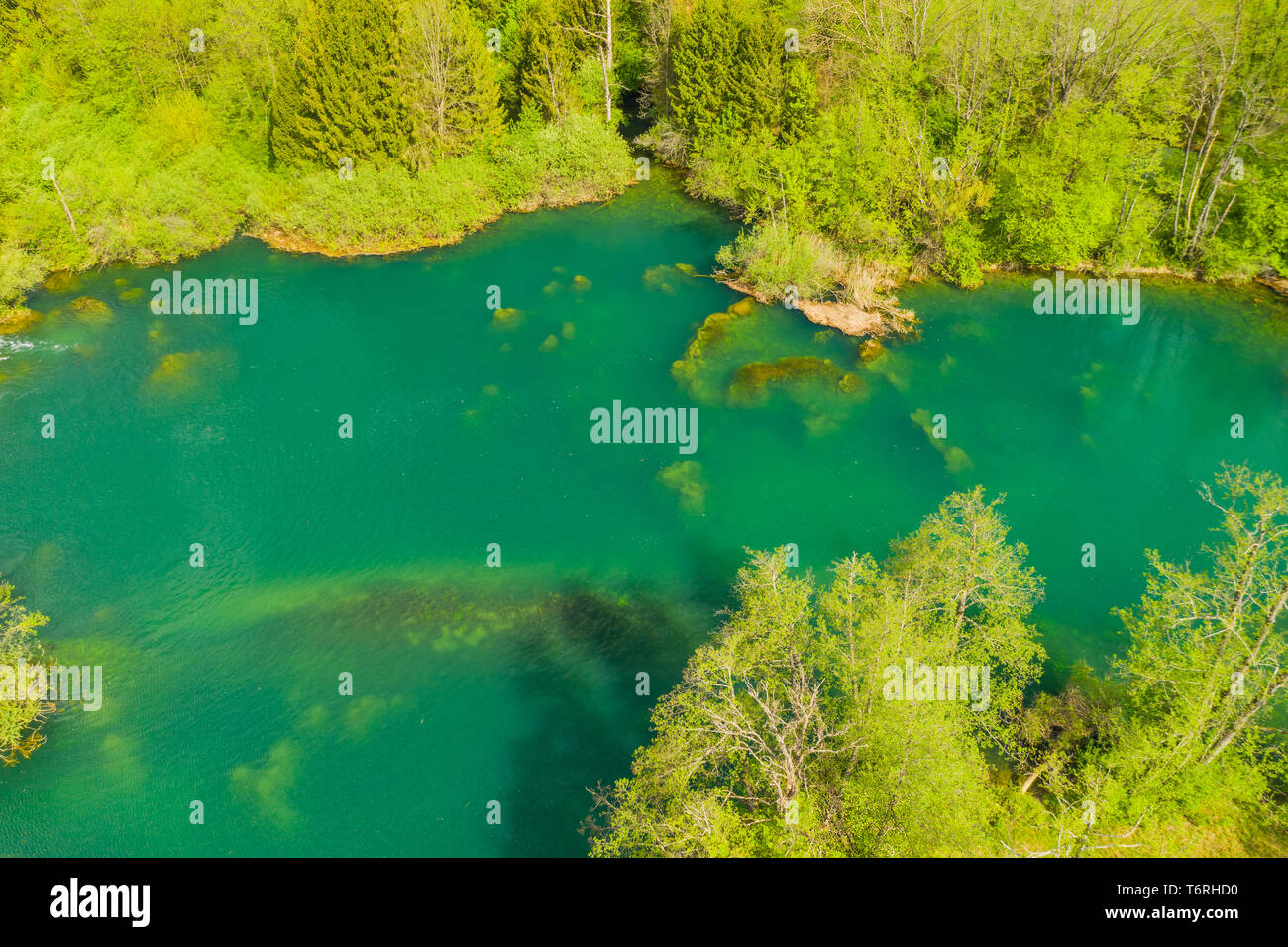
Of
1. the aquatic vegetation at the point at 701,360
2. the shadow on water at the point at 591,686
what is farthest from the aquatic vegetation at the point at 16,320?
the aquatic vegetation at the point at 701,360

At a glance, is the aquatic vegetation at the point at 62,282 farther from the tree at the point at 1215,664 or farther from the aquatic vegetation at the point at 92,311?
→ the tree at the point at 1215,664

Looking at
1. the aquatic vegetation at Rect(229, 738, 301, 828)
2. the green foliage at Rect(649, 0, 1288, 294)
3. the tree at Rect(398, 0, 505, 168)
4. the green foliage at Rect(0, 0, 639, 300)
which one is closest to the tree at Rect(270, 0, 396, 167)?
the green foliage at Rect(0, 0, 639, 300)

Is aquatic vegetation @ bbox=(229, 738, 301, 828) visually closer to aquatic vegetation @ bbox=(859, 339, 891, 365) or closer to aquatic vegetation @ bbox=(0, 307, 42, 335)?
aquatic vegetation @ bbox=(859, 339, 891, 365)

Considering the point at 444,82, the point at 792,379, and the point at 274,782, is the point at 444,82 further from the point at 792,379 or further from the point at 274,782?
the point at 274,782

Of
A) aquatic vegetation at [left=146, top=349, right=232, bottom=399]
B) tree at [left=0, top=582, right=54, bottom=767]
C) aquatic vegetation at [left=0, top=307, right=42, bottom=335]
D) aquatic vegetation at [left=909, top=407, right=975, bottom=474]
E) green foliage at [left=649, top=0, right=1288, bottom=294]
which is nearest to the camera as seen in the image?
tree at [left=0, top=582, right=54, bottom=767]

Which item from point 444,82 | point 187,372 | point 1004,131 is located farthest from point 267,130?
point 1004,131
